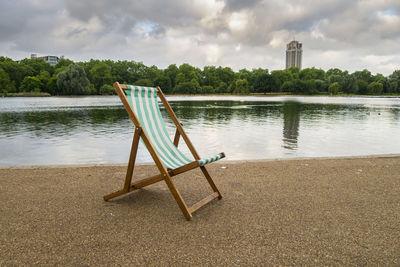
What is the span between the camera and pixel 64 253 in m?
2.27

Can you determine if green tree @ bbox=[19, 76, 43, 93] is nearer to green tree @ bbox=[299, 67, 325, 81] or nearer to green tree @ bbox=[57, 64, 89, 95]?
green tree @ bbox=[57, 64, 89, 95]

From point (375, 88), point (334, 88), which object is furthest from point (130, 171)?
point (375, 88)

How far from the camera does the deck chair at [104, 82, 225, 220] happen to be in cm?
297

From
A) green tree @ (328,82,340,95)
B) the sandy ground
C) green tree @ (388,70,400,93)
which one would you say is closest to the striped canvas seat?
the sandy ground

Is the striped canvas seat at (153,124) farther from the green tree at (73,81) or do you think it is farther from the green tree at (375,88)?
the green tree at (375,88)

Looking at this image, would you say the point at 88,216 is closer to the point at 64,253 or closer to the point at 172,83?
the point at 64,253

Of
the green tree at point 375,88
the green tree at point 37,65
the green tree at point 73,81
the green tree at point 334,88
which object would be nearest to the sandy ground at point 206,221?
the green tree at point 73,81

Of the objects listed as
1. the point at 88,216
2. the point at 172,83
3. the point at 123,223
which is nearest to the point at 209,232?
the point at 123,223

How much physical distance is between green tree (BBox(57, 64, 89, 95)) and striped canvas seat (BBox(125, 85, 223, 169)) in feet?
246

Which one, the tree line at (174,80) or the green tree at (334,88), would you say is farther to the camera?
the green tree at (334,88)

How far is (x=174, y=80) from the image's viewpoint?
→ 11356 centimetres

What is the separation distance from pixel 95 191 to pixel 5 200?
968 millimetres

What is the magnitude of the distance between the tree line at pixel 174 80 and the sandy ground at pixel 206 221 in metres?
75.6

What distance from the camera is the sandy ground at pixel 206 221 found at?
225 centimetres
